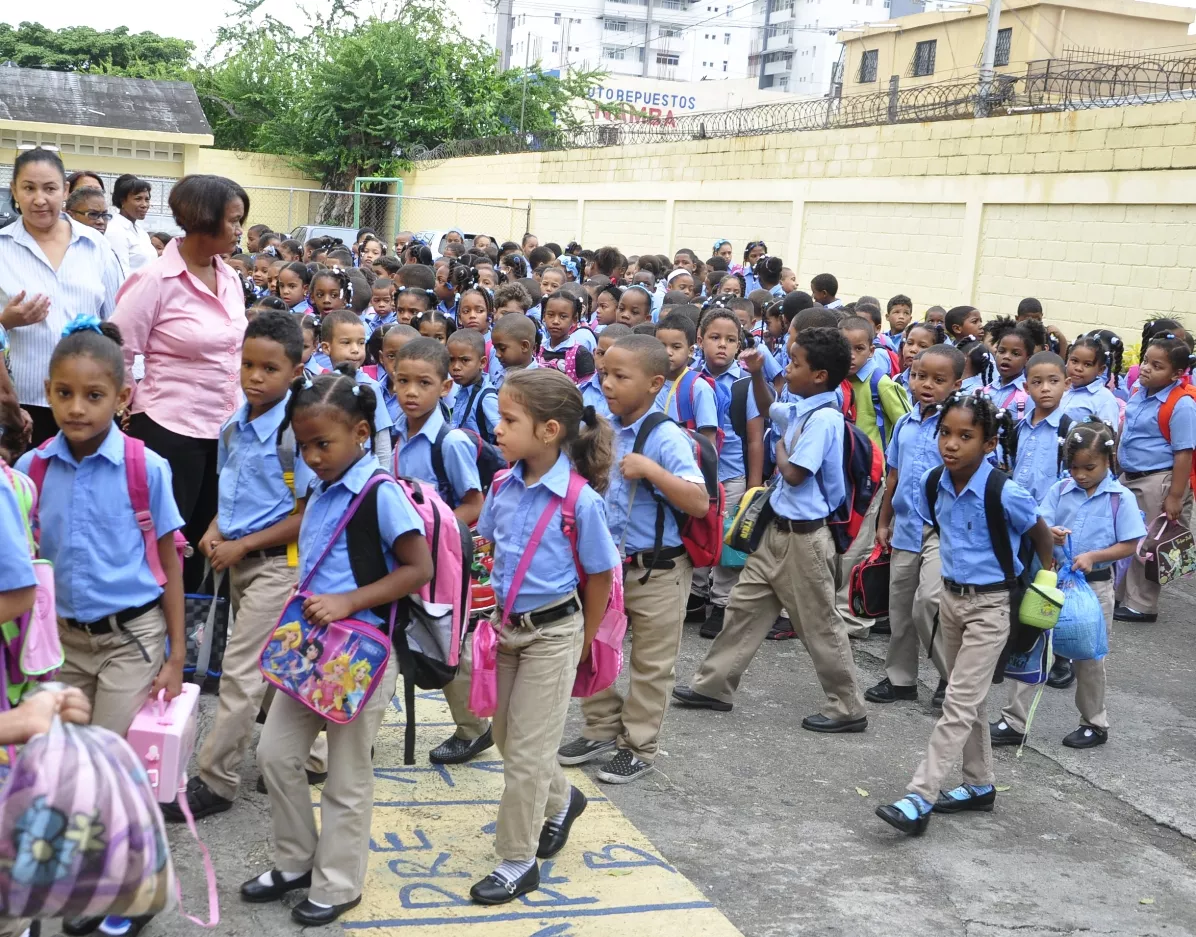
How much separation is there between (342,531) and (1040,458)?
4.47 m

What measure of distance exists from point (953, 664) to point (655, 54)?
79.1 meters

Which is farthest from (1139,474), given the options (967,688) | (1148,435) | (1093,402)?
(967,688)

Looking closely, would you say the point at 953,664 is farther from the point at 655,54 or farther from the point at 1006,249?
the point at 655,54

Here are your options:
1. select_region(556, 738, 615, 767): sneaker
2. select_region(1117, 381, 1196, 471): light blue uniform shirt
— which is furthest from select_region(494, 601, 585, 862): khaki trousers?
select_region(1117, 381, 1196, 471): light blue uniform shirt

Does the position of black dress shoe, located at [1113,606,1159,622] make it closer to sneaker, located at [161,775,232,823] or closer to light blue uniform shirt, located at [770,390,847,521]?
light blue uniform shirt, located at [770,390,847,521]

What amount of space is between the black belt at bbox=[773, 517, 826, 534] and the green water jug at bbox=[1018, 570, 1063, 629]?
3.40ft

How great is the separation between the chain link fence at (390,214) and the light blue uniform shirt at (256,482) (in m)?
21.3

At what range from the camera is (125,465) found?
139 inches

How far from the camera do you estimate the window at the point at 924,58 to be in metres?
38.1

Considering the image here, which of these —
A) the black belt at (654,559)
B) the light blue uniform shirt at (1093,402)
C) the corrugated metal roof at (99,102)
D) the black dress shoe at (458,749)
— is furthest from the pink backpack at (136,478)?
the corrugated metal roof at (99,102)

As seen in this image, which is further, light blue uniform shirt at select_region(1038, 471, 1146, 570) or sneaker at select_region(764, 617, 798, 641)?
sneaker at select_region(764, 617, 798, 641)

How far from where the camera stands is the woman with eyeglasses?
487 centimetres

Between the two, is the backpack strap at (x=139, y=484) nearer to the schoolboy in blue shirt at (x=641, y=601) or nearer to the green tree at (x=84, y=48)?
the schoolboy in blue shirt at (x=641, y=601)

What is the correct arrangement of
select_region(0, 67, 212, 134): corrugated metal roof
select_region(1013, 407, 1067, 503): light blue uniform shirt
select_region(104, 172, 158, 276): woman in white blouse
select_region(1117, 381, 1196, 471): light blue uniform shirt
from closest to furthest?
select_region(1013, 407, 1067, 503): light blue uniform shirt < select_region(104, 172, 158, 276): woman in white blouse < select_region(1117, 381, 1196, 471): light blue uniform shirt < select_region(0, 67, 212, 134): corrugated metal roof
